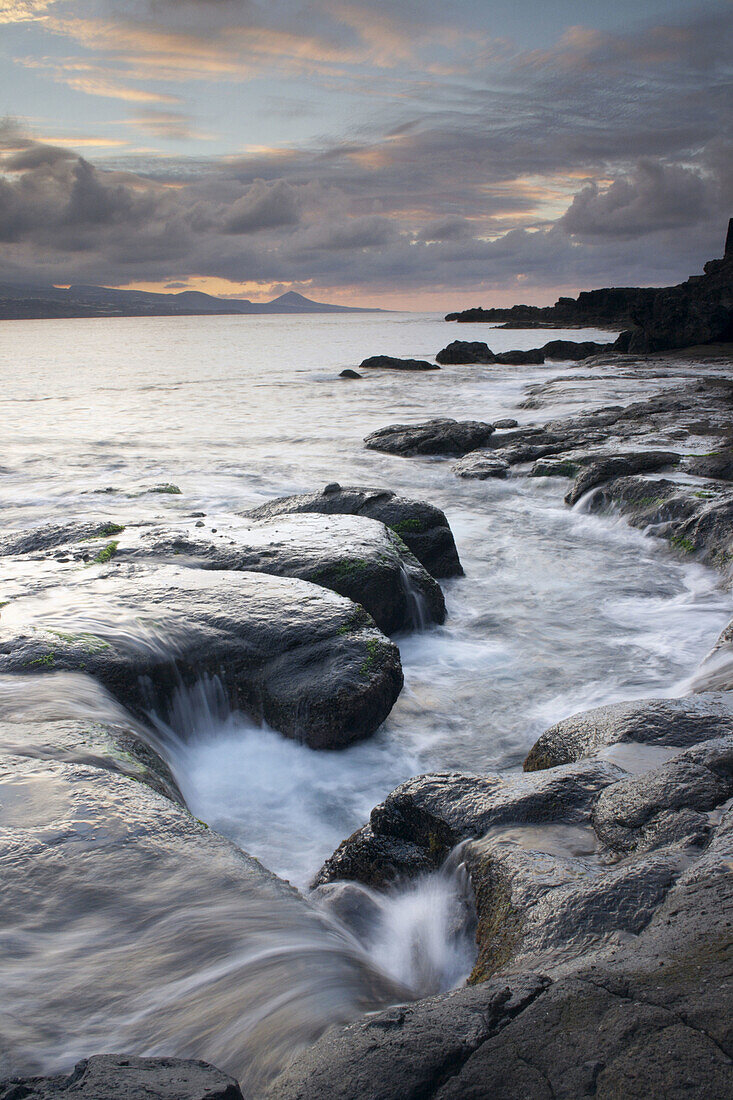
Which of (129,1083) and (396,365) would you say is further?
(396,365)

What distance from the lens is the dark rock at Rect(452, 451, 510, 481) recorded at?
1355 cm

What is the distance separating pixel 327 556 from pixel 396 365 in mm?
33143

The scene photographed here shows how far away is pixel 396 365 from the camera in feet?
125

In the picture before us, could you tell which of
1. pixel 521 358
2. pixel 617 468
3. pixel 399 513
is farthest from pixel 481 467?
pixel 521 358

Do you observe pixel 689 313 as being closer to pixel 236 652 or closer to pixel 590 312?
pixel 236 652

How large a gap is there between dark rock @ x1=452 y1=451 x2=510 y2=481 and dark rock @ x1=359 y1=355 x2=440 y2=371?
23.9m

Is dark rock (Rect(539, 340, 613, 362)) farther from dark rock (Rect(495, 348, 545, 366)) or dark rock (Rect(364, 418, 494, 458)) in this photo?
dark rock (Rect(364, 418, 494, 458))

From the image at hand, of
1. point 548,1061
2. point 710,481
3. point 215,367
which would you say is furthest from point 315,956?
point 215,367

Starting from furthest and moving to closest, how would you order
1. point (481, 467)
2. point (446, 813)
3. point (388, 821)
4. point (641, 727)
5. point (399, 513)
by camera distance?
point (481, 467), point (399, 513), point (641, 727), point (388, 821), point (446, 813)

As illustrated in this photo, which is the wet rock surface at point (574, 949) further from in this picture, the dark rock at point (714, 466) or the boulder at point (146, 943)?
the dark rock at point (714, 466)

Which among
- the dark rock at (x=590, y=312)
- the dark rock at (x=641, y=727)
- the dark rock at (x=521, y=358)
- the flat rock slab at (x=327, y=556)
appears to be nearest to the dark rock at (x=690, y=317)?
the dark rock at (x=521, y=358)

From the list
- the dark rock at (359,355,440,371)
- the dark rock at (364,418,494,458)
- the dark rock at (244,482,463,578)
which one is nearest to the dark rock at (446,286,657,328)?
the dark rock at (359,355,440,371)

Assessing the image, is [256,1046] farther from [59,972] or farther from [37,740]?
[37,740]

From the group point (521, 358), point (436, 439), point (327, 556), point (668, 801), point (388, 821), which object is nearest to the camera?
point (668, 801)
